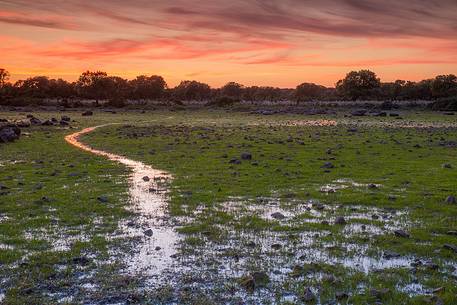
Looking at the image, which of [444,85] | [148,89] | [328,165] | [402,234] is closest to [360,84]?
[444,85]

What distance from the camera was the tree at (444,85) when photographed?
492 feet

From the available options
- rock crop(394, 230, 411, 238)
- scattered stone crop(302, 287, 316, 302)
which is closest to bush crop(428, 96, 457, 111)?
rock crop(394, 230, 411, 238)

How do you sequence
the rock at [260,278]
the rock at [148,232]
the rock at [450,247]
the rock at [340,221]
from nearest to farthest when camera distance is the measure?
the rock at [260,278]
the rock at [450,247]
the rock at [148,232]
the rock at [340,221]

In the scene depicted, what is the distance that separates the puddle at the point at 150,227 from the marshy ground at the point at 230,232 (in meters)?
0.05

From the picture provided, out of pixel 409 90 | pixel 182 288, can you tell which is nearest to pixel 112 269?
pixel 182 288

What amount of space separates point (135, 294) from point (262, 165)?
17565 mm

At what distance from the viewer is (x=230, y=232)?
46.9 feet

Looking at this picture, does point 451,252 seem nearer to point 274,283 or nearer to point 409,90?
point 274,283

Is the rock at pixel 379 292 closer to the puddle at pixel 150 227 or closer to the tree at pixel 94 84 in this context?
the puddle at pixel 150 227

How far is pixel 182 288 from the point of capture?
1030cm

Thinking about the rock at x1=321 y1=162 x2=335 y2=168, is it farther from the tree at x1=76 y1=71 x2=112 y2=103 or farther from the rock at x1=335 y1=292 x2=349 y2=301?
the tree at x1=76 y1=71 x2=112 y2=103

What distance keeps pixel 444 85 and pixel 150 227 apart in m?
153

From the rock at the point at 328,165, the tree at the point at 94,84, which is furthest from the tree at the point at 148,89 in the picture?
the rock at the point at 328,165

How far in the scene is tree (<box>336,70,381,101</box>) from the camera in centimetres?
16188
